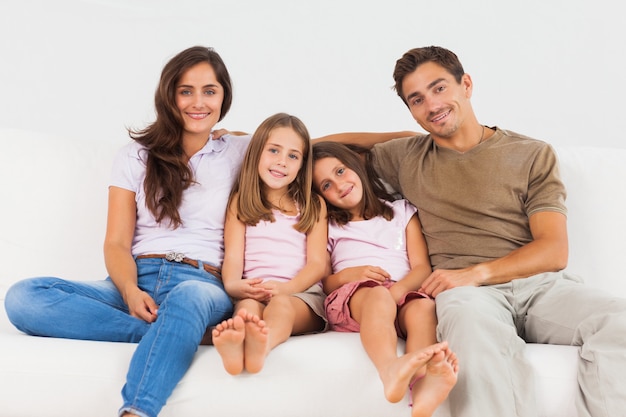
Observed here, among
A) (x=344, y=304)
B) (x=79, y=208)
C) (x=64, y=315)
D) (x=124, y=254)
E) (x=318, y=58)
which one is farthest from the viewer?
(x=318, y=58)

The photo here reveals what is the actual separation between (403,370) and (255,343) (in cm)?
32

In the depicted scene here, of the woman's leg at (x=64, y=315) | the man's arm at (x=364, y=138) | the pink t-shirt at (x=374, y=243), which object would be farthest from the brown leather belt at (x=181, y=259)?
the man's arm at (x=364, y=138)

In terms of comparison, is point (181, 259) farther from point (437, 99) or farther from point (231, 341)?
point (437, 99)

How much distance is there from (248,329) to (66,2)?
2158 mm

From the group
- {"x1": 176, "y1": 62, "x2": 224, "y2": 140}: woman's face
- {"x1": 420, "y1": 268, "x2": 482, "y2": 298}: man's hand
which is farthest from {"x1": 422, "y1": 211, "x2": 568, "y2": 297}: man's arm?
{"x1": 176, "y1": 62, "x2": 224, "y2": 140}: woman's face

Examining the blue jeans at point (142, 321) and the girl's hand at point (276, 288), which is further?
the girl's hand at point (276, 288)

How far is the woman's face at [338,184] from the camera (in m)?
2.22

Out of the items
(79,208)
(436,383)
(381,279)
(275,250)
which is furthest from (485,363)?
(79,208)

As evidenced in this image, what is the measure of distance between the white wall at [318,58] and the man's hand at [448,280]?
122 cm

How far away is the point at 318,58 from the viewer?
3145 mm

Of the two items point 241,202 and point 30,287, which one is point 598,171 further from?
point 30,287

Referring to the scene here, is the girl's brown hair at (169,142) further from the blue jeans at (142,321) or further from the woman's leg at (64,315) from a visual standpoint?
the woman's leg at (64,315)

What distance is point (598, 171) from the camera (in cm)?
239

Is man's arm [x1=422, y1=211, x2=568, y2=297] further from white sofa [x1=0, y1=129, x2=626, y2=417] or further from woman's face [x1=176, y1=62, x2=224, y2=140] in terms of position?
woman's face [x1=176, y1=62, x2=224, y2=140]
